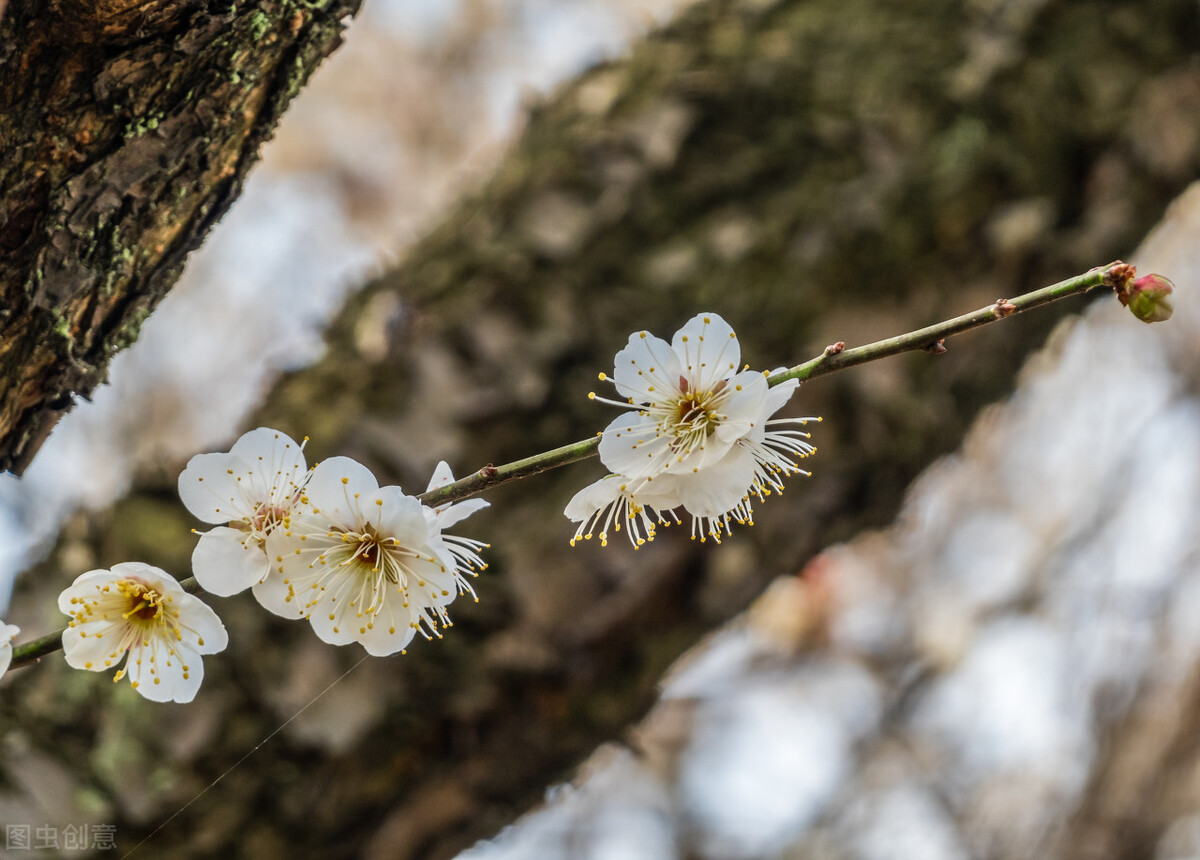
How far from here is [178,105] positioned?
0.63 m

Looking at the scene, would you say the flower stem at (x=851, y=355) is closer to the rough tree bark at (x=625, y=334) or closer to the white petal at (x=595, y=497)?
the white petal at (x=595, y=497)

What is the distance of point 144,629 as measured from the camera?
646 mm

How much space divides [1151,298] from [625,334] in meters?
0.80

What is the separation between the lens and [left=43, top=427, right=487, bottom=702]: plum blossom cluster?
0.59 m

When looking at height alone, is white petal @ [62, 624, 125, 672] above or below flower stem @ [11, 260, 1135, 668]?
below

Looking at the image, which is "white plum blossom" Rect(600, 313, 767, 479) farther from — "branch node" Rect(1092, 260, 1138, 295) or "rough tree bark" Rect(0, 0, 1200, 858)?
"rough tree bark" Rect(0, 0, 1200, 858)

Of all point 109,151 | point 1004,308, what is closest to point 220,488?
point 109,151

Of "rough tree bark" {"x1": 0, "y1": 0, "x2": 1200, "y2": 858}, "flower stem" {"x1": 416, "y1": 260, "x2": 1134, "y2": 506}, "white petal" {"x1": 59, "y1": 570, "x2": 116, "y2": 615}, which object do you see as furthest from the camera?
"rough tree bark" {"x1": 0, "y1": 0, "x2": 1200, "y2": 858}

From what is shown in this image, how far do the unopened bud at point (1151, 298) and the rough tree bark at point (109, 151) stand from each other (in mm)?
564

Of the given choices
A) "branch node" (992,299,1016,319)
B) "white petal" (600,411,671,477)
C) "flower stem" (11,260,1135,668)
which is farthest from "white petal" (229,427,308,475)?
"branch node" (992,299,1016,319)

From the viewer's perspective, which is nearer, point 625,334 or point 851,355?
point 851,355

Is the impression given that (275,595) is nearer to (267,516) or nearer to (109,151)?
(267,516)

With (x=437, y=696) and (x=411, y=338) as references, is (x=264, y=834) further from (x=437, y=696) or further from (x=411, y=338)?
(x=411, y=338)

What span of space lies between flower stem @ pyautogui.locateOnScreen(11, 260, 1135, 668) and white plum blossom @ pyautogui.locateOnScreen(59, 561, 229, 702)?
0.17ft
